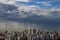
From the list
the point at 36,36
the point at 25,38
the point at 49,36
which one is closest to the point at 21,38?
the point at 25,38

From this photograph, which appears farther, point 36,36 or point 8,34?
point 8,34

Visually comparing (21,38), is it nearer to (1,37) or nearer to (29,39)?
(29,39)

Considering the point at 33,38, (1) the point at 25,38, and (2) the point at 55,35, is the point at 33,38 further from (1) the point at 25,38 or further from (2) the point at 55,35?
(2) the point at 55,35

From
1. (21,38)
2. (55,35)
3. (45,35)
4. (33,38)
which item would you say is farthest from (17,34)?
(55,35)

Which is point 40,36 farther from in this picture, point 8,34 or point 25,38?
point 8,34

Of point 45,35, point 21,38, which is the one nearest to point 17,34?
point 21,38

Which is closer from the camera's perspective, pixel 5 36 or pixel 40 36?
pixel 40 36
